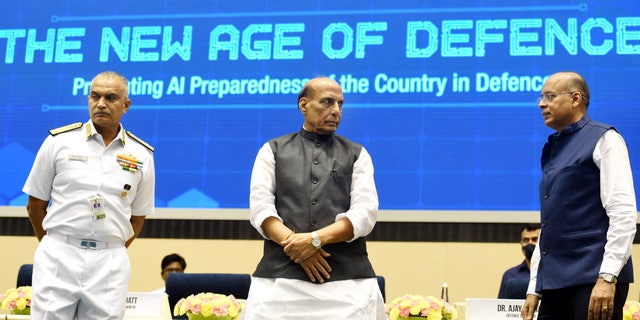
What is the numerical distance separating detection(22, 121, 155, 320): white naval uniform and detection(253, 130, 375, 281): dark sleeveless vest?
545mm

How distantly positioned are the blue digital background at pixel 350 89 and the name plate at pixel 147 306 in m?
1.65

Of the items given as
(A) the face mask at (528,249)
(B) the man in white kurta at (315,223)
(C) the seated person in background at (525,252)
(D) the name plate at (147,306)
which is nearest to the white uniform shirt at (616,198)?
(B) the man in white kurta at (315,223)

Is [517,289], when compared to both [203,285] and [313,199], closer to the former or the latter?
[203,285]

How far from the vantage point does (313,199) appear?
87.7 inches

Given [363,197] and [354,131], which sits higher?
[354,131]

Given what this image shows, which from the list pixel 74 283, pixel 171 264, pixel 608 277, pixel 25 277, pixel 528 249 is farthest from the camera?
pixel 171 264

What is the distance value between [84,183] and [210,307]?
748 millimetres

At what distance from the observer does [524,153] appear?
4.59 m

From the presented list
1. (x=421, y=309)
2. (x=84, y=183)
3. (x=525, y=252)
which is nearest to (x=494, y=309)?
(x=421, y=309)

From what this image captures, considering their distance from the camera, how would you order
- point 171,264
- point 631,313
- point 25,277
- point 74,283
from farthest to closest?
point 171,264 < point 25,277 < point 631,313 < point 74,283

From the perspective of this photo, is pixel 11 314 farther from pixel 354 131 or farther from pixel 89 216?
pixel 354 131

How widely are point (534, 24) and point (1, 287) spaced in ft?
12.5

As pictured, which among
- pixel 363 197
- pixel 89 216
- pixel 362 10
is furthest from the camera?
pixel 362 10

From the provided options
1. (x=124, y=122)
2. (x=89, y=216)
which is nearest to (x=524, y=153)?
(x=124, y=122)
